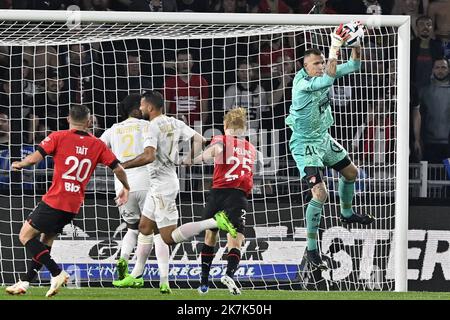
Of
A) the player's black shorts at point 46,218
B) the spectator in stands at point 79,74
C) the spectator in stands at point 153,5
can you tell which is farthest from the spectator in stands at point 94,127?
the player's black shorts at point 46,218

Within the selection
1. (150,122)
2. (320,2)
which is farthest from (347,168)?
(320,2)

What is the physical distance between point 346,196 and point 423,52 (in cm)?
301

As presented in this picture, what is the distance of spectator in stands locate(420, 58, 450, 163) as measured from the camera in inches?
669

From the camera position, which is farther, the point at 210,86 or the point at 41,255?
the point at 210,86

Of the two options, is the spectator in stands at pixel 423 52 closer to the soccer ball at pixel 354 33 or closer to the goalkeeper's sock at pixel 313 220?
the goalkeeper's sock at pixel 313 220

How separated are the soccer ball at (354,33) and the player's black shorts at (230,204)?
1.78 metres

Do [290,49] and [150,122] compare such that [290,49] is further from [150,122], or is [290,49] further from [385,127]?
[150,122]

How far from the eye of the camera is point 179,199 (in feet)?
51.9

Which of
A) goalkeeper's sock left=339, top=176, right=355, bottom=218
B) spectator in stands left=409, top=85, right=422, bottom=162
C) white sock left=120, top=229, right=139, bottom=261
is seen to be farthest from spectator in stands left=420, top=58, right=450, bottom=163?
white sock left=120, top=229, right=139, bottom=261

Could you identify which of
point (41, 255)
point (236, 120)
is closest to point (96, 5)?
point (236, 120)

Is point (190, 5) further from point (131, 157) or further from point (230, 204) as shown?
point (230, 204)

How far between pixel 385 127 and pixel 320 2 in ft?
8.80

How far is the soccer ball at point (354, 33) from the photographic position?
14031 mm

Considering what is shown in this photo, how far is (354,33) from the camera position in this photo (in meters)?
14.0
